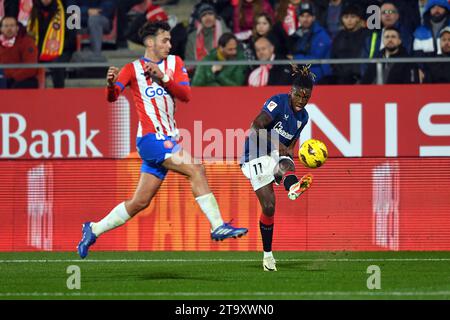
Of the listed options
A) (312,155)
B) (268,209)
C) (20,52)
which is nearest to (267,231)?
(268,209)

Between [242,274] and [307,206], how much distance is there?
4.17 m

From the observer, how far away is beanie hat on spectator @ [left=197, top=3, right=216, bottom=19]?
16938 mm

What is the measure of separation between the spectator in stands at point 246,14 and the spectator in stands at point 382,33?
1637 mm

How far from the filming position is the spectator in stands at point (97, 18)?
17500mm

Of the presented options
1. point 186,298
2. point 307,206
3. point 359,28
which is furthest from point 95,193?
point 186,298

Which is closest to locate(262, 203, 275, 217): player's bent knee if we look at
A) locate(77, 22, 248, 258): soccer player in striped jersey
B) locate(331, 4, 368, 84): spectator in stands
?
locate(77, 22, 248, 258): soccer player in striped jersey

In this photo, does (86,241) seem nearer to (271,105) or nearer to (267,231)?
(267,231)

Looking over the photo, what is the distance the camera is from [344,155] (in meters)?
16.0

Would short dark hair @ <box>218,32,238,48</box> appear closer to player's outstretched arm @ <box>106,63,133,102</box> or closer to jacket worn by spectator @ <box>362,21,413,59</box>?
jacket worn by spectator @ <box>362,21,413,59</box>

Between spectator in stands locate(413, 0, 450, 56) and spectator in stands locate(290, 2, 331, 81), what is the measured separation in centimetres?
130

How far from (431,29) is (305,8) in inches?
74.7

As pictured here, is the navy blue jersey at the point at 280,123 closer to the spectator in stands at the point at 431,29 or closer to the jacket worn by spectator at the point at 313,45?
the jacket worn by spectator at the point at 313,45

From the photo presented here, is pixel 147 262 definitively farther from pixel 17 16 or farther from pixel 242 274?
pixel 17 16

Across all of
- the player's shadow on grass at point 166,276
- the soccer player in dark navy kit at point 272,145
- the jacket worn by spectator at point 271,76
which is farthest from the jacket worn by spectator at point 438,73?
the player's shadow on grass at point 166,276
